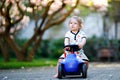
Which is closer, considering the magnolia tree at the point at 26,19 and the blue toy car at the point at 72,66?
the blue toy car at the point at 72,66

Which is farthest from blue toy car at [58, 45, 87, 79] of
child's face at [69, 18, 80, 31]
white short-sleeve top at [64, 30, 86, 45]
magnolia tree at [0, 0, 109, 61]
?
magnolia tree at [0, 0, 109, 61]

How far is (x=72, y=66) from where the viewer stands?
11797 mm

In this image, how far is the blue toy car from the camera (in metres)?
11.8

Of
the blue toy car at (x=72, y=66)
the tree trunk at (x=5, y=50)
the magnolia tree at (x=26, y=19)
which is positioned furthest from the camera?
the tree trunk at (x=5, y=50)

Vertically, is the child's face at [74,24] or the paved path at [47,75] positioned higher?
the child's face at [74,24]

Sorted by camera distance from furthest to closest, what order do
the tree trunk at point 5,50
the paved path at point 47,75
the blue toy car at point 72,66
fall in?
the tree trunk at point 5,50, the paved path at point 47,75, the blue toy car at point 72,66

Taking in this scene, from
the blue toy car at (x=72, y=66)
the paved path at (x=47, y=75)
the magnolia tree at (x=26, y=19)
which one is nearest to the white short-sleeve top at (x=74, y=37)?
the blue toy car at (x=72, y=66)

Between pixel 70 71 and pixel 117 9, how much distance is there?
25036 millimetres

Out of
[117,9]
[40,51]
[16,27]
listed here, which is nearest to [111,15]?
[117,9]

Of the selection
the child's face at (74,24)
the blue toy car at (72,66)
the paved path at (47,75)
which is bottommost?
the paved path at (47,75)

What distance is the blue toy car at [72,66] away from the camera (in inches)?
464

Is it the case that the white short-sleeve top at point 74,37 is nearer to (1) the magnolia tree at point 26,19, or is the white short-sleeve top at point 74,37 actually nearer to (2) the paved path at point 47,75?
(2) the paved path at point 47,75

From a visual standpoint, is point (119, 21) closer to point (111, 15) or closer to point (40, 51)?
point (111, 15)

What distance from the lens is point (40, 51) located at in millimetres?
36656
